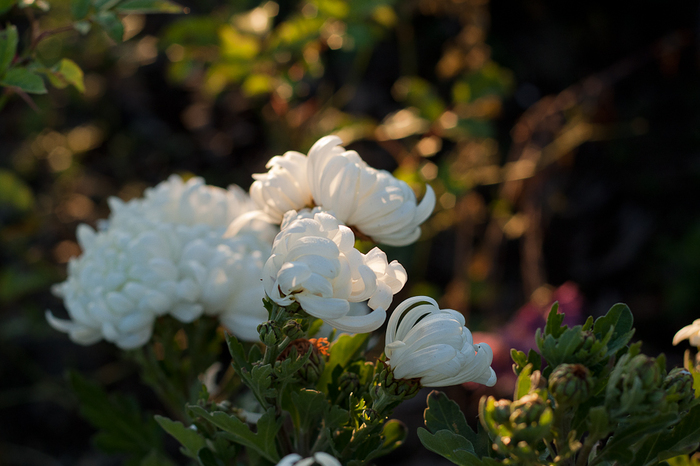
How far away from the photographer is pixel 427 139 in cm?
201

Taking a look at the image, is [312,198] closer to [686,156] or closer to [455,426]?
[455,426]

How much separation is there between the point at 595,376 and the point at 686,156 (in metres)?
2.51

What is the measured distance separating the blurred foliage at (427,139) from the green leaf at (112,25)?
82 centimetres

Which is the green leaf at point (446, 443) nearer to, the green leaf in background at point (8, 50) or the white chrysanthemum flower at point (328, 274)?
the white chrysanthemum flower at point (328, 274)

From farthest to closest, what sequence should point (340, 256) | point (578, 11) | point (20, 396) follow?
1. point (578, 11)
2. point (20, 396)
3. point (340, 256)

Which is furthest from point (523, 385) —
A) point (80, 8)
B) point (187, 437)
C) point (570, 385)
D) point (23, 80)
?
point (80, 8)

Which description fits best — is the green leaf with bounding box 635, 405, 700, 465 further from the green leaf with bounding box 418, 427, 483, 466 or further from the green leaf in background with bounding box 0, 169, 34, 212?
the green leaf in background with bounding box 0, 169, 34, 212

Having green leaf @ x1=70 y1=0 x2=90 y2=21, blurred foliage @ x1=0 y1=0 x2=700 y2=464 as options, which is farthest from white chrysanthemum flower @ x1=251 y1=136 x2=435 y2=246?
blurred foliage @ x1=0 y1=0 x2=700 y2=464

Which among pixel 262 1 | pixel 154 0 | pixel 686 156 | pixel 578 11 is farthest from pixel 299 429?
pixel 578 11

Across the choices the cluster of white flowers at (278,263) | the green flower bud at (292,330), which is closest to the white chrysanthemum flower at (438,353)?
the cluster of white flowers at (278,263)

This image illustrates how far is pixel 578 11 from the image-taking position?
2908mm

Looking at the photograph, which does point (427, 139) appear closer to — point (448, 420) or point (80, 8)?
point (80, 8)

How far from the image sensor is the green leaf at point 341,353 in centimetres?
78

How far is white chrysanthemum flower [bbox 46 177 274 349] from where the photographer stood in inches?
34.6
